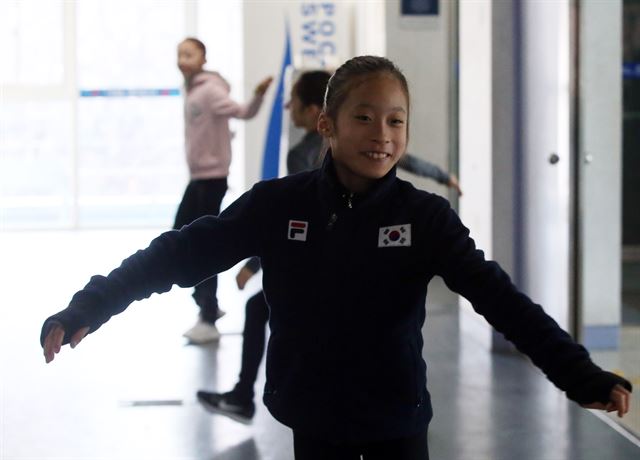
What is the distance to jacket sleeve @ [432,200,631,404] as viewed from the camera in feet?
5.01

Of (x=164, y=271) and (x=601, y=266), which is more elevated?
(x=164, y=271)

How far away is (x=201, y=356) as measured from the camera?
5.11 m

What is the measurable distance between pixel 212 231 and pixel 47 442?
2075 millimetres

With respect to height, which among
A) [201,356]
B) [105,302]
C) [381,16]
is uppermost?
[381,16]

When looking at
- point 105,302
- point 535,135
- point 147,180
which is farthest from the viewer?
point 147,180

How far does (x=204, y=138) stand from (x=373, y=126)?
382cm

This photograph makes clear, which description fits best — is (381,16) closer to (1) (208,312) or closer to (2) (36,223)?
(1) (208,312)

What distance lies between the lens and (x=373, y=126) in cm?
175

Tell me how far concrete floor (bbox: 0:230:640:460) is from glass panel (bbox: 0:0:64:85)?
5.89m

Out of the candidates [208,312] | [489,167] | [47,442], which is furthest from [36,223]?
[47,442]

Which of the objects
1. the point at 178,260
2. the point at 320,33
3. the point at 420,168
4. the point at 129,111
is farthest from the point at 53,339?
the point at 129,111

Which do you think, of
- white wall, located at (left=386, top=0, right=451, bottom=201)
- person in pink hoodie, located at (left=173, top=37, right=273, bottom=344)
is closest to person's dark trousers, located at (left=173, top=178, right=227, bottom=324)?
person in pink hoodie, located at (left=173, top=37, right=273, bottom=344)

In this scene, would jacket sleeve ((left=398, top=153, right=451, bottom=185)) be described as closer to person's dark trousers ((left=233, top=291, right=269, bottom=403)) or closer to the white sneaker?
person's dark trousers ((left=233, top=291, right=269, bottom=403))

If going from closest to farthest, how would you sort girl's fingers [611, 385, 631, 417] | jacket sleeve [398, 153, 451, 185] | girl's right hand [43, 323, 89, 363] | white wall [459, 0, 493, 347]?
girl's fingers [611, 385, 631, 417] → girl's right hand [43, 323, 89, 363] → jacket sleeve [398, 153, 451, 185] → white wall [459, 0, 493, 347]
